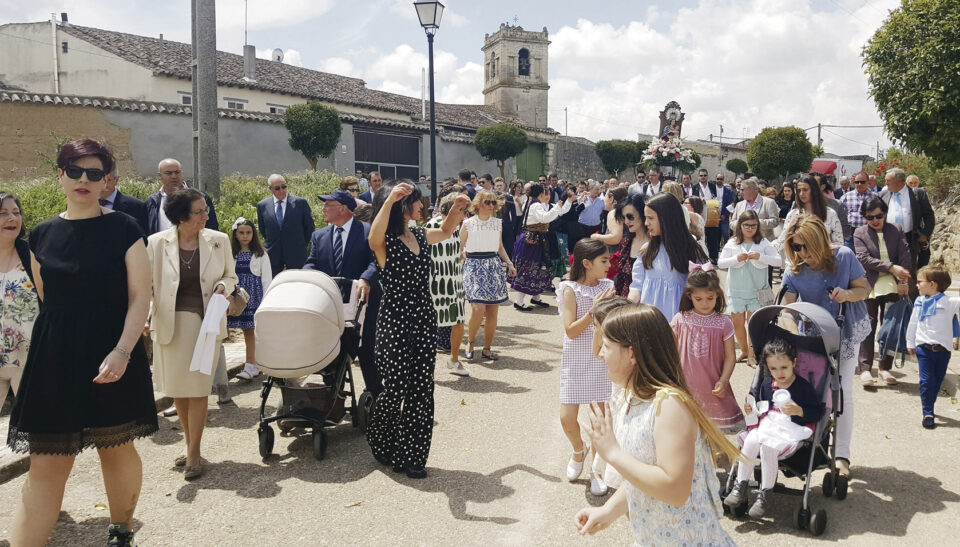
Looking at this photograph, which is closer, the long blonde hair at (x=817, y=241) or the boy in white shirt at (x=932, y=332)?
the long blonde hair at (x=817, y=241)

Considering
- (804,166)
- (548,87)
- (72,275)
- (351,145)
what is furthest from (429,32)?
Result: (548,87)

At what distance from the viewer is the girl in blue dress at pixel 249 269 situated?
679 centimetres

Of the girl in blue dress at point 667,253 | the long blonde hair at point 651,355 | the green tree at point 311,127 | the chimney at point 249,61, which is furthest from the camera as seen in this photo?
the chimney at point 249,61

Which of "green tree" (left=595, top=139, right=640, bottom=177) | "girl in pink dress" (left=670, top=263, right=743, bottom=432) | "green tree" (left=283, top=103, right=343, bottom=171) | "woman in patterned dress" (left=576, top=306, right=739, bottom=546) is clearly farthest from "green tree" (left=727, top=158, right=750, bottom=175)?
"woman in patterned dress" (left=576, top=306, right=739, bottom=546)

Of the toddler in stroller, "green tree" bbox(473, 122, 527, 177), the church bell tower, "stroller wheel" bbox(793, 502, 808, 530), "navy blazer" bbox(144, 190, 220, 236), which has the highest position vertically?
the church bell tower

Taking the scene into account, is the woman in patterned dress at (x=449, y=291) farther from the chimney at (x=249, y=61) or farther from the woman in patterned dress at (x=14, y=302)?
the chimney at (x=249, y=61)

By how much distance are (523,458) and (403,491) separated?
968 millimetres

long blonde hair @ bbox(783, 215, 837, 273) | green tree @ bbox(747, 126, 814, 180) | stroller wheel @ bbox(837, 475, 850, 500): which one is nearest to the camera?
stroller wheel @ bbox(837, 475, 850, 500)

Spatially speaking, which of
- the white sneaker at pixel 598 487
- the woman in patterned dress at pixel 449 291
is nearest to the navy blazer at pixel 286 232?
the woman in patterned dress at pixel 449 291

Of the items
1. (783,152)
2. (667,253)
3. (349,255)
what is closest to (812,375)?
(667,253)

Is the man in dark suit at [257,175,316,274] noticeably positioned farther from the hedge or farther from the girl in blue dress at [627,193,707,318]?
the girl in blue dress at [627,193,707,318]

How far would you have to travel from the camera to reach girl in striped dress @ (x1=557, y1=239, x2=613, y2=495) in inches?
174

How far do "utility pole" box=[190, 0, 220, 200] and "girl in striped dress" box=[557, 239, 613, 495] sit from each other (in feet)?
23.3

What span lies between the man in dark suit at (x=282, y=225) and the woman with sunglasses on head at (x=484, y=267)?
5.83 feet
